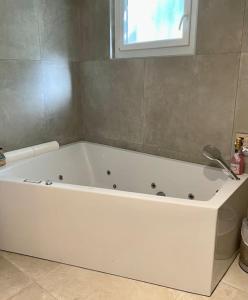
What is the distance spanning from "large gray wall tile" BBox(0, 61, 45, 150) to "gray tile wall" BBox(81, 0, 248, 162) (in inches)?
19.9

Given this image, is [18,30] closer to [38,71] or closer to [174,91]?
[38,71]

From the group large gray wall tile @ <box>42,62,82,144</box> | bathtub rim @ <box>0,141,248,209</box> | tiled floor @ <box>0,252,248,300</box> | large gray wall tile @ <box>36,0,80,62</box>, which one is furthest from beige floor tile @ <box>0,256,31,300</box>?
large gray wall tile @ <box>36,0,80,62</box>

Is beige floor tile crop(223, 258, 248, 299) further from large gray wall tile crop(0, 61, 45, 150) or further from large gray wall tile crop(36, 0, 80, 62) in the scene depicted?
large gray wall tile crop(36, 0, 80, 62)

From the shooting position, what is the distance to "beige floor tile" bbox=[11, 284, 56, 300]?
4.71 ft

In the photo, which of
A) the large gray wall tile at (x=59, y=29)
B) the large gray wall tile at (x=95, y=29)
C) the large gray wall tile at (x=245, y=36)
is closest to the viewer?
the large gray wall tile at (x=245, y=36)

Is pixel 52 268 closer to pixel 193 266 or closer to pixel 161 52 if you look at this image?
pixel 193 266

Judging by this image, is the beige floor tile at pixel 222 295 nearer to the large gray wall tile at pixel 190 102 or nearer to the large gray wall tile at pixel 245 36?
the large gray wall tile at pixel 190 102

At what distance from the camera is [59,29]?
92.0 inches

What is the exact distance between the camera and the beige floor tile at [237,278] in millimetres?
1537

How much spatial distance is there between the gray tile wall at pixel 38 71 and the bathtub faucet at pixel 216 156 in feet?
4.34

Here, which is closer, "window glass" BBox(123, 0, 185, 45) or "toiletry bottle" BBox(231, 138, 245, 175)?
"toiletry bottle" BBox(231, 138, 245, 175)

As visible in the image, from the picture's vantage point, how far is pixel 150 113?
2227mm

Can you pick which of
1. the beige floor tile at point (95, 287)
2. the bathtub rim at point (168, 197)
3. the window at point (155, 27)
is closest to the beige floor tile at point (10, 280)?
the beige floor tile at point (95, 287)

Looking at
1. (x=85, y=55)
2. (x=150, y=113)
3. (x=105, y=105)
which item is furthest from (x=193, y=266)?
A: (x=85, y=55)
